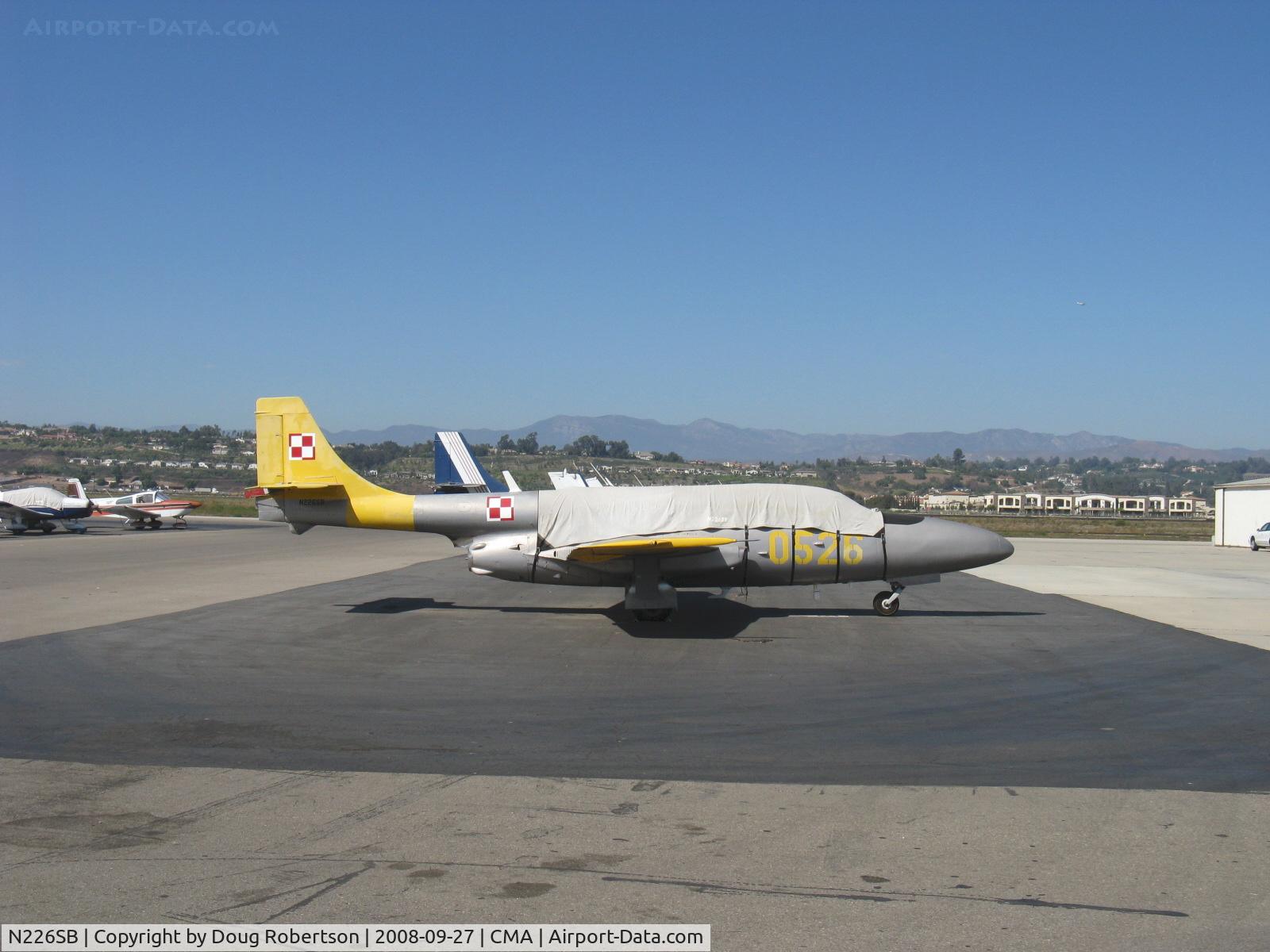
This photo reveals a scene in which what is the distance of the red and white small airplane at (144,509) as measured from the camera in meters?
56.9

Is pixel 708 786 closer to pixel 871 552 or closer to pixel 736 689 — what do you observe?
pixel 736 689

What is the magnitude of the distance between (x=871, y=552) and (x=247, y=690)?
10953 millimetres

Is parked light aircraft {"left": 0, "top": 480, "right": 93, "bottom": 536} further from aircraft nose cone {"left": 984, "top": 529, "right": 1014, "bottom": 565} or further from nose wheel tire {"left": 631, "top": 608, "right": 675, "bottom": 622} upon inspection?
aircraft nose cone {"left": 984, "top": 529, "right": 1014, "bottom": 565}

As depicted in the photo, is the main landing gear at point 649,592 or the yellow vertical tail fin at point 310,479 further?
the yellow vertical tail fin at point 310,479

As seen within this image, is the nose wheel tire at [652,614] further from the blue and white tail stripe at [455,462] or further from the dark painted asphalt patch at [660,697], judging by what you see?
the blue and white tail stripe at [455,462]

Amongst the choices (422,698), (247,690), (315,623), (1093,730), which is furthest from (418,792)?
(315,623)

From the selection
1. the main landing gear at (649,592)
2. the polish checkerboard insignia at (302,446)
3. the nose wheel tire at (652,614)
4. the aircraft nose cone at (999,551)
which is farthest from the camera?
the polish checkerboard insignia at (302,446)

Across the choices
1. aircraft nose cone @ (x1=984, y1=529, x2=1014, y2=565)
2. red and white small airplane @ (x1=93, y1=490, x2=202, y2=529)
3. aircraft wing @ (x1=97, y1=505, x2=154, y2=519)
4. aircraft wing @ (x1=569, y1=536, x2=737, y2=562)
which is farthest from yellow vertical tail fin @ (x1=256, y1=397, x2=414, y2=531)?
aircraft wing @ (x1=97, y1=505, x2=154, y2=519)

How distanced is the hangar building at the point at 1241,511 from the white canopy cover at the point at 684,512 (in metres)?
41.3

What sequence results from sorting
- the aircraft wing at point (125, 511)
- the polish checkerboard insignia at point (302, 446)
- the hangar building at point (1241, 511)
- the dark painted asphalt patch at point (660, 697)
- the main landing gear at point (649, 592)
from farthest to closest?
the aircraft wing at point (125, 511) → the hangar building at point (1241, 511) → the polish checkerboard insignia at point (302, 446) → the main landing gear at point (649, 592) → the dark painted asphalt patch at point (660, 697)

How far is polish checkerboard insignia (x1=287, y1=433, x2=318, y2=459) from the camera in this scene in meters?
19.3

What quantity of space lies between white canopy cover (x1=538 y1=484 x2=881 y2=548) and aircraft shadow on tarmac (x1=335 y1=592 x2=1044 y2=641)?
5.27 feet

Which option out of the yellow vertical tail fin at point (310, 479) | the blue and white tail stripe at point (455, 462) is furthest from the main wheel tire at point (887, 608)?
the blue and white tail stripe at point (455, 462)
